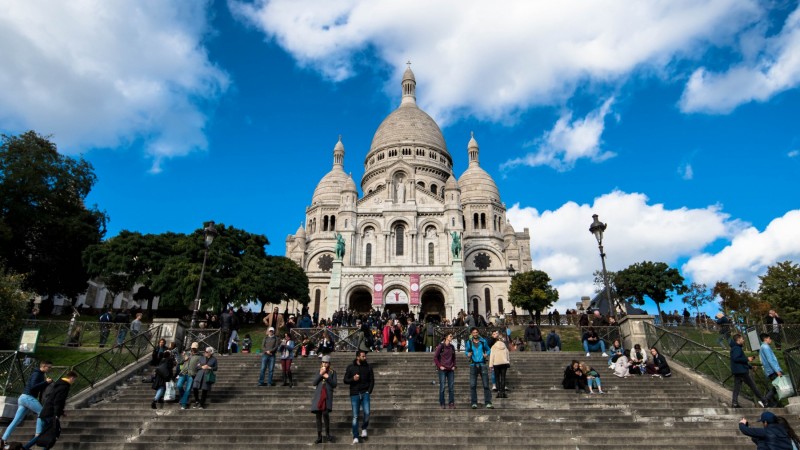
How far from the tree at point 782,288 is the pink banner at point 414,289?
70.9ft

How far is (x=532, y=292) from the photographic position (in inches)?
1561

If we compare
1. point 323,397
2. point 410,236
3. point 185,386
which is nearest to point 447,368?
point 323,397

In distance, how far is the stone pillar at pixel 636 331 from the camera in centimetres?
1533

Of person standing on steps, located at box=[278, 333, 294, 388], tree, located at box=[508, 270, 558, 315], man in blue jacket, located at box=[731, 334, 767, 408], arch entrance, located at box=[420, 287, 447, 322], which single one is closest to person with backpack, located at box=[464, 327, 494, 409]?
person standing on steps, located at box=[278, 333, 294, 388]

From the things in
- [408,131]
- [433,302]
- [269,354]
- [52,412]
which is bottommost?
[52,412]

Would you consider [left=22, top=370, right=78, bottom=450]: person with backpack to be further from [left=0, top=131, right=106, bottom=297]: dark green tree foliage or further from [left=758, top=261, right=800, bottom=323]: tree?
[left=758, top=261, right=800, bottom=323]: tree

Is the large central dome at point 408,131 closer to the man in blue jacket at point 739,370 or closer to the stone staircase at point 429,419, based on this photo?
the stone staircase at point 429,419

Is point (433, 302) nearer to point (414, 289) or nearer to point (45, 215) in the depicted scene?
point (414, 289)

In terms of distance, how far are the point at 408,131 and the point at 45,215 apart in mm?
39301

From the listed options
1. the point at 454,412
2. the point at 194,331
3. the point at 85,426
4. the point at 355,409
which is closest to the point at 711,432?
the point at 454,412

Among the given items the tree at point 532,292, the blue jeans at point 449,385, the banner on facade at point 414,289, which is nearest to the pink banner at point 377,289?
the banner on facade at point 414,289

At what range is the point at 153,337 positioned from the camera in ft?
51.3

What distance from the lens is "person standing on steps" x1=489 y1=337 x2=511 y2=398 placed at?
1111cm

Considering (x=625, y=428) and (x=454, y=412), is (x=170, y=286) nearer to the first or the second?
(x=454, y=412)
